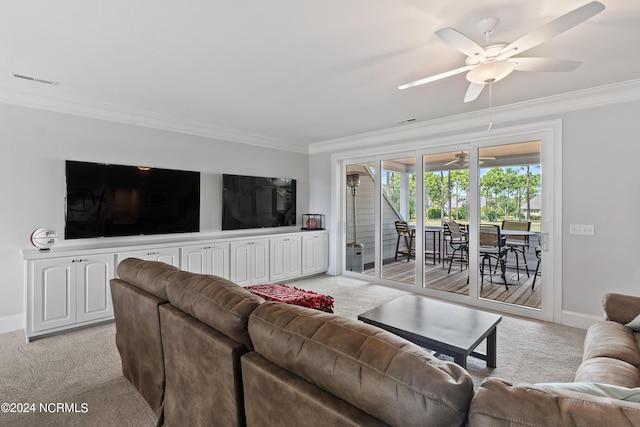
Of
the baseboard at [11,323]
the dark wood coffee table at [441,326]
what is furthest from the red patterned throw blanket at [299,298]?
the baseboard at [11,323]

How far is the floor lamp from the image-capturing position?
552 cm

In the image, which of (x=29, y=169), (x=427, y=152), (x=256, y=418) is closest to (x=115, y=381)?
(x=256, y=418)

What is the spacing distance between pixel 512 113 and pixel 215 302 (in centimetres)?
397

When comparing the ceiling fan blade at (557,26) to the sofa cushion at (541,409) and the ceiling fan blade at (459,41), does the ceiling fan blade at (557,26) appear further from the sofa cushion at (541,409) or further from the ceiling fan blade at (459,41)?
the sofa cushion at (541,409)

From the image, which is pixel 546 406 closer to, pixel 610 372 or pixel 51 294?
pixel 610 372

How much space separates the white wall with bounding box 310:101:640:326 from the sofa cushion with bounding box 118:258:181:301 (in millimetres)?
3961

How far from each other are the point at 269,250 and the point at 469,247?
9.50ft

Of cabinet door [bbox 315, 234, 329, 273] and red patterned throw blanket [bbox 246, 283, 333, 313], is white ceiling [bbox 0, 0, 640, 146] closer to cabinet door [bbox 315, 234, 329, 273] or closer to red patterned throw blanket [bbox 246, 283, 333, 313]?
red patterned throw blanket [bbox 246, 283, 333, 313]

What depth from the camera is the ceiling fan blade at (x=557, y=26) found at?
4.60 feet

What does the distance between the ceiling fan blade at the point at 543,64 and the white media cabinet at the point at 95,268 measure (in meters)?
3.75

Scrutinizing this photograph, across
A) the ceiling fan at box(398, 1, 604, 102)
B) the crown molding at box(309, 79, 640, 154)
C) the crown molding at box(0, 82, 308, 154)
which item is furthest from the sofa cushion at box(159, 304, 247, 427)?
the crown molding at box(309, 79, 640, 154)

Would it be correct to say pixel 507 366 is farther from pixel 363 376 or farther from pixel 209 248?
pixel 209 248

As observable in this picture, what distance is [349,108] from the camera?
3799 mm

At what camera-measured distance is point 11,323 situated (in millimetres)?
3207
